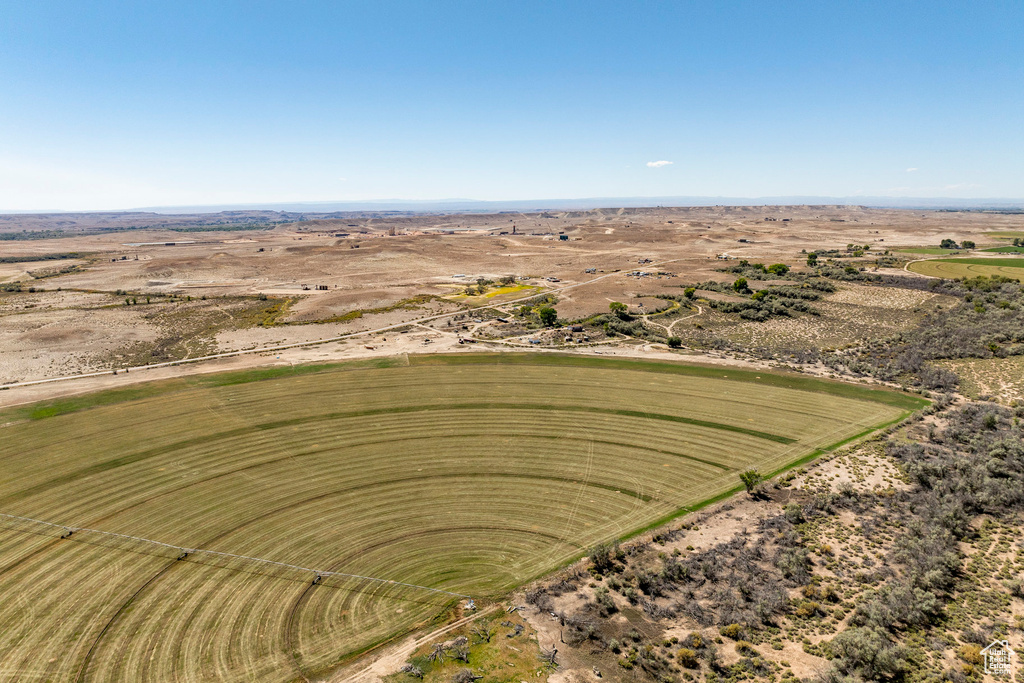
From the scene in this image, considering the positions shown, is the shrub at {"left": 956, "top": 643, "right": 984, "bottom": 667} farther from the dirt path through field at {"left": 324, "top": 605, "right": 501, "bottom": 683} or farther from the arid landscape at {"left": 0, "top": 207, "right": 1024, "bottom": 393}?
the arid landscape at {"left": 0, "top": 207, "right": 1024, "bottom": 393}

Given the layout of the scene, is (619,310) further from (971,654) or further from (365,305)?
(971,654)

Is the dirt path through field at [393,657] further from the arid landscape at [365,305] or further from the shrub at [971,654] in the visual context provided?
the arid landscape at [365,305]

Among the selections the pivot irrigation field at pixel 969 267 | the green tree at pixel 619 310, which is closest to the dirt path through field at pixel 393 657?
the green tree at pixel 619 310

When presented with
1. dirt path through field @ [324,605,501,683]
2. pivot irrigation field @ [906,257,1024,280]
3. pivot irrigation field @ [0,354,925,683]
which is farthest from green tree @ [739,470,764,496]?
pivot irrigation field @ [906,257,1024,280]

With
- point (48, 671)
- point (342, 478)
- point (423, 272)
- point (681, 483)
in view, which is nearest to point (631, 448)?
point (681, 483)

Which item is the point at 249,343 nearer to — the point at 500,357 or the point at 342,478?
the point at 500,357

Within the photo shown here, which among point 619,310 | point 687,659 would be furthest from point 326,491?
point 619,310
